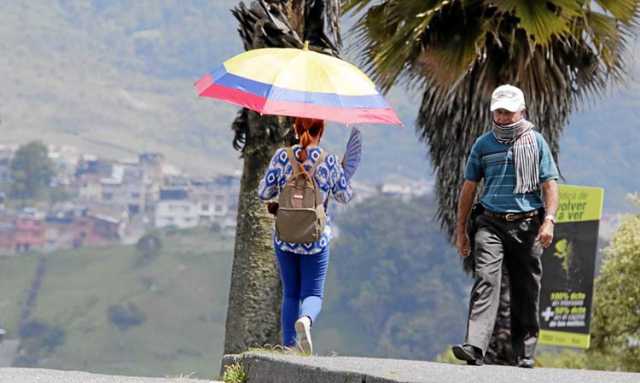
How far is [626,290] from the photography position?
34.4m

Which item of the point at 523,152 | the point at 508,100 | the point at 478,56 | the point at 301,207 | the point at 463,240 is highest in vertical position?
the point at 478,56

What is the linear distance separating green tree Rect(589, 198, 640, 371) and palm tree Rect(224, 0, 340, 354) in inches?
754

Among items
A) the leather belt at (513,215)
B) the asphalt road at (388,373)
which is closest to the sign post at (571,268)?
the leather belt at (513,215)

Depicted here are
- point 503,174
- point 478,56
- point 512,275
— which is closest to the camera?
point 503,174

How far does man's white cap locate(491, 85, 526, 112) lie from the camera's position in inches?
372

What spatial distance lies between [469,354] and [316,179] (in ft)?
5.02

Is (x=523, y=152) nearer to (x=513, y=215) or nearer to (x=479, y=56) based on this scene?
(x=513, y=215)

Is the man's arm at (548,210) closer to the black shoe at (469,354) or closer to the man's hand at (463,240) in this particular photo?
the man's hand at (463,240)

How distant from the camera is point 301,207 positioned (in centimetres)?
996

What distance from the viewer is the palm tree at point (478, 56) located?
60.7 ft

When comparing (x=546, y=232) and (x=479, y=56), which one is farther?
(x=479, y=56)

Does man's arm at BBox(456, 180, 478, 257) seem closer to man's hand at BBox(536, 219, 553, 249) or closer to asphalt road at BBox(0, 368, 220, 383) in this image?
man's hand at BBox(536, 219, 553, 249)

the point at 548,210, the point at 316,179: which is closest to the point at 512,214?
the point at 548,210

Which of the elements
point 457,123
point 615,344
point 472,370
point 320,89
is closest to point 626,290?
point 615,344
